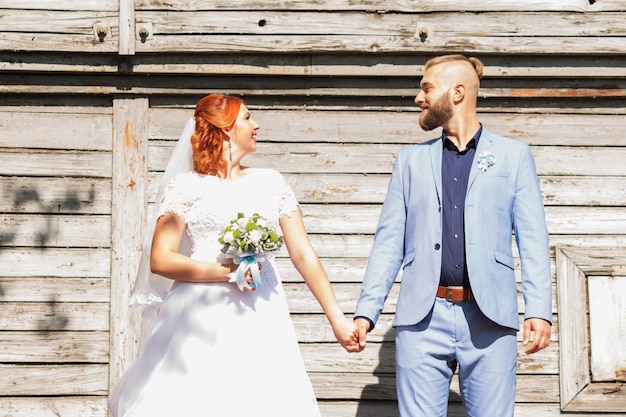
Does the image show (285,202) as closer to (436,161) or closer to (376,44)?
(436,161)

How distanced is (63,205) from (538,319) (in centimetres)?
357

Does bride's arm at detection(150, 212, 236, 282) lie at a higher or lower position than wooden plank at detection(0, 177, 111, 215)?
lower

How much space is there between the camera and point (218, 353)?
15.4 ft

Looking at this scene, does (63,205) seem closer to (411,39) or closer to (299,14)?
(299,14)

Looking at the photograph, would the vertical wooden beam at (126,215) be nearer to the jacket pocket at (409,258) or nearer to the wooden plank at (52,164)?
the wooden plank at (52,164)

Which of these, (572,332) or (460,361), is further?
(572,332)

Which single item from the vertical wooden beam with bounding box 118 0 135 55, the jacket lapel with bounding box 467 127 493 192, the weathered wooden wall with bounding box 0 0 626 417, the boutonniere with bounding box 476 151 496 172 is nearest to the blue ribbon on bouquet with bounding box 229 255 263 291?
the jacket lapel with bounding box 467 127 493 192

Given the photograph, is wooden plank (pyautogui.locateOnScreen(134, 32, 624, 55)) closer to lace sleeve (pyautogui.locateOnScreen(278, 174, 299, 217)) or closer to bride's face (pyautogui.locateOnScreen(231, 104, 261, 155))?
bride's face (pyautogui.locateOnScreen(231, 104, 261, 155))

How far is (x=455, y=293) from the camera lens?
4.82 metres

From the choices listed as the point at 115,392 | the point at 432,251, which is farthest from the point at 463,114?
the point at 115,392

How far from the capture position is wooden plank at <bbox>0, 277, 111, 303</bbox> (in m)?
6.57

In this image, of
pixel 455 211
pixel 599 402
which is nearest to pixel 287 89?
pixel 455 211

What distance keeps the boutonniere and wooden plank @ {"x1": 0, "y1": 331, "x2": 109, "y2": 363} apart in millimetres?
3115

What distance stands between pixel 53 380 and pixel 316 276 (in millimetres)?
2619
